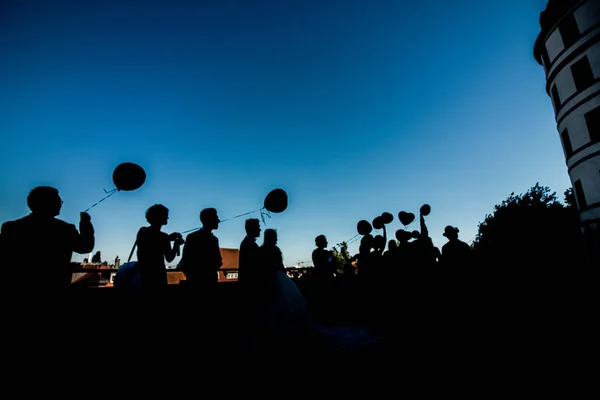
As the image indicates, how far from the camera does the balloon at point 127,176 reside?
4.25 m

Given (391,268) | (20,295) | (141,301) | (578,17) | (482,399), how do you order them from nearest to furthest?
(482,399) → (20,295) → (141,301) → (391,268) → (578,17)

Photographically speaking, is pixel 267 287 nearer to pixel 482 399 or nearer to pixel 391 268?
pixel 482 399

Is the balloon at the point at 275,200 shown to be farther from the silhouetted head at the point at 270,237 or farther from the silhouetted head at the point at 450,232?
the silhouetted head at the point at 450,232

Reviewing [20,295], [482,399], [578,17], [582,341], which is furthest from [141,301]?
[578,17]

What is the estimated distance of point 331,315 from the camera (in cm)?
454

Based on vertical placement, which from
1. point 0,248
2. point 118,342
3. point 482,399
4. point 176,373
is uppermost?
point 0,248

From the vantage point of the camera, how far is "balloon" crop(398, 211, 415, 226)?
9.18m

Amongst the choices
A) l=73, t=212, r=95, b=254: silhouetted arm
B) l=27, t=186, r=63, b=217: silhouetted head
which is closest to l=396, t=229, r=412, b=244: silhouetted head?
l=73, t=212, r=95, b=254: silhouetted arm

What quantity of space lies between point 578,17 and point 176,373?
75.8 ft

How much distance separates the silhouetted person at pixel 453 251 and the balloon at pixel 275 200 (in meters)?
4.51

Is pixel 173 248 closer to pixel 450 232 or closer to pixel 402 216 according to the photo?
pixel 450 232

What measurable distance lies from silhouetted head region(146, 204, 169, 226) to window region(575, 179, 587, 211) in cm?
1996

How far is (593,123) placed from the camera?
1408 centimetres

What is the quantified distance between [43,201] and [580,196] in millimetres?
21556
